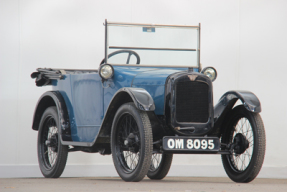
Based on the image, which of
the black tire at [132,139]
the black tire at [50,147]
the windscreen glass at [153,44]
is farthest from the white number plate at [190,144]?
the black tire at [50,147]

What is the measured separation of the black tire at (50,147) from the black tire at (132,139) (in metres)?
1.31

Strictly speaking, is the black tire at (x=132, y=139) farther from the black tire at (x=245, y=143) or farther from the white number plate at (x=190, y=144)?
the black tire at (x=245, y=143)

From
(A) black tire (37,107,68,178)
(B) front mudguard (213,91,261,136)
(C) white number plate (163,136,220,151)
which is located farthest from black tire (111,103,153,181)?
(A) black tire (37,107,68,178)

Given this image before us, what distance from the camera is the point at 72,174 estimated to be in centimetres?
768

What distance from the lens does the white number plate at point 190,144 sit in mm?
4609

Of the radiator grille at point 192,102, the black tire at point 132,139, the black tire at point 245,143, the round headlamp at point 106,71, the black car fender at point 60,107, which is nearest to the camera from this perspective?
the black tire at point 132,139

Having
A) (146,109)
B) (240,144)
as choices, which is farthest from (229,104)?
(146,109)

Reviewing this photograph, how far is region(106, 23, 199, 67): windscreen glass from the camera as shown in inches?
226

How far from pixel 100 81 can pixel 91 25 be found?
2403 mm

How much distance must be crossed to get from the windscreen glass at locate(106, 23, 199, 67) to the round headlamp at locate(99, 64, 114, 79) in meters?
0.38

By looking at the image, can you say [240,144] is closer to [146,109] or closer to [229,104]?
[229,104]

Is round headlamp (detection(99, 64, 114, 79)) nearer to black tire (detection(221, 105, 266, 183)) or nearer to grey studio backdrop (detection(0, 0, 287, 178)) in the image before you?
black tire (detection(221, 105, 266, 183))

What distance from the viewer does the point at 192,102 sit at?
4.96 m

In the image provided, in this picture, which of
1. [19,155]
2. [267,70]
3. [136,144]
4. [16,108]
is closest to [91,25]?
[16,108]
